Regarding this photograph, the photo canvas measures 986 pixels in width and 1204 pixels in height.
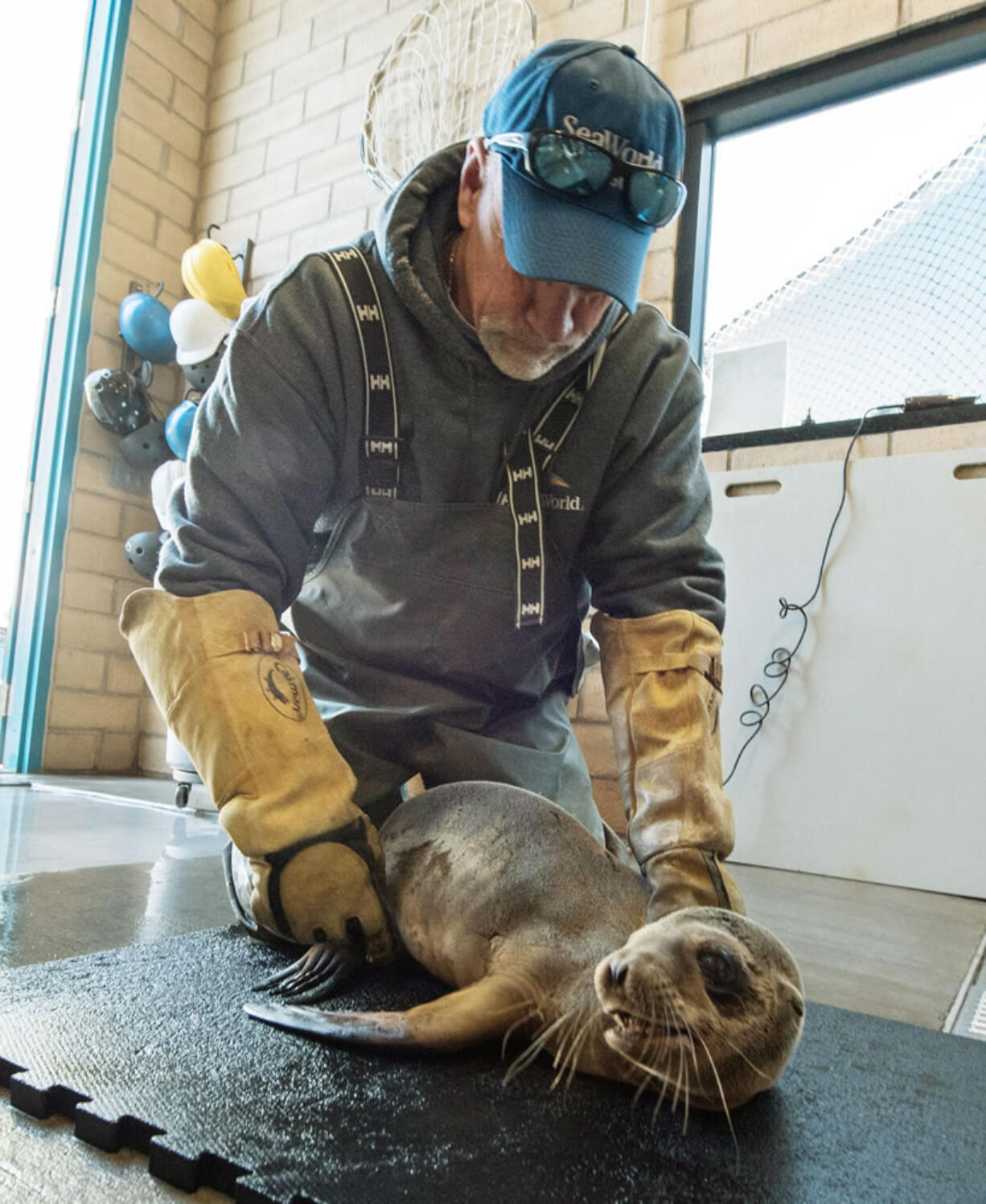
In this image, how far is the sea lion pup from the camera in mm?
960

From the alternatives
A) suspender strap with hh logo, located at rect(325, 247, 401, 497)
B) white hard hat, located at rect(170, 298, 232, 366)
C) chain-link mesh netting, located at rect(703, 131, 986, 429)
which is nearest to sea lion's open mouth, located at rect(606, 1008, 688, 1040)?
suspender strap with hh logo, located at rect(325, 247, 401, 497)

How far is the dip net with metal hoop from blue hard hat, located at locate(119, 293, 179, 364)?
4.04ft

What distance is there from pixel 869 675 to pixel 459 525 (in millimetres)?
1579

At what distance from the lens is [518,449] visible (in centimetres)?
161

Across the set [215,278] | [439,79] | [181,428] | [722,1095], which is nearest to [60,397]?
[181,428]

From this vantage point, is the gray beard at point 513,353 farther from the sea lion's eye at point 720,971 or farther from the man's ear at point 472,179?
the sea lion's eye at point 720,971

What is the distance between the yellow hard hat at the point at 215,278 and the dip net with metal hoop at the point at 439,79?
74 cm

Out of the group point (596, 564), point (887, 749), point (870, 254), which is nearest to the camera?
point (596, 564)

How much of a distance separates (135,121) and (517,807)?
4.60 metres

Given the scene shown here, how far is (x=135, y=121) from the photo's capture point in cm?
468

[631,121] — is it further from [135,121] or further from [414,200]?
[135,121]

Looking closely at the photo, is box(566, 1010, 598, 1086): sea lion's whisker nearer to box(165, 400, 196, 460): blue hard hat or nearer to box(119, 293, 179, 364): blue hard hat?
box(165, 400, 196, 460): blue hard hat

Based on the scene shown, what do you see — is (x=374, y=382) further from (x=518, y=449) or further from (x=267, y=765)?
(x=267, y=765)

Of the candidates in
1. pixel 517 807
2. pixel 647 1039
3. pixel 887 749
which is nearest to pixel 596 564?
pixel 517 807
